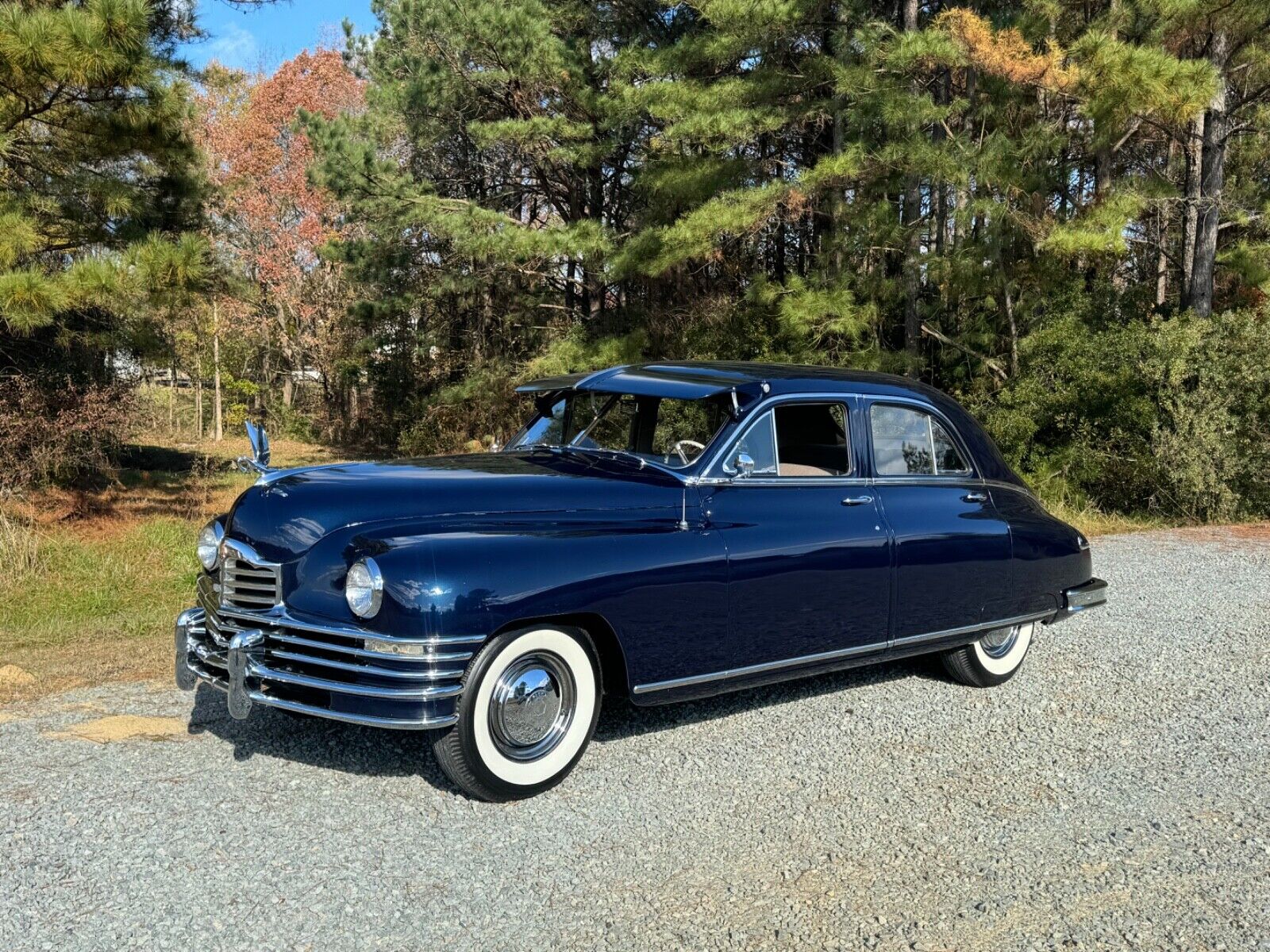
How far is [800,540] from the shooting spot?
16.4 ft

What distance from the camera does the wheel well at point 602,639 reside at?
4.30 m

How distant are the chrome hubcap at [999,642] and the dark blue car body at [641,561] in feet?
0.83

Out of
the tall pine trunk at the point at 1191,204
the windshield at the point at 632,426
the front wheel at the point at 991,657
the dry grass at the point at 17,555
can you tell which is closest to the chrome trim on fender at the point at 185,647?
the windshield at the point at 632,426

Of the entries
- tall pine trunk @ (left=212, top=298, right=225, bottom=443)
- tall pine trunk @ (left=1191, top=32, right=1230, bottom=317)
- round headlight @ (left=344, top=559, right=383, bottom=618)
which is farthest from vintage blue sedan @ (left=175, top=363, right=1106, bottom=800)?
tall pine trunk @ (left=212, top=298, right=225, bottom=443)

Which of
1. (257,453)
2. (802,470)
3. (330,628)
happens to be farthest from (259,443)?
(802,470)

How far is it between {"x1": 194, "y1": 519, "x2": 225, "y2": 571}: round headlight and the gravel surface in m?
0.86

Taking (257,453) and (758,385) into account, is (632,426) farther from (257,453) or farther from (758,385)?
(257,453)

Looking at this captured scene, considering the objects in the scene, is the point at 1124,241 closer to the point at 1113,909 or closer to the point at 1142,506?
the point at 1142,506

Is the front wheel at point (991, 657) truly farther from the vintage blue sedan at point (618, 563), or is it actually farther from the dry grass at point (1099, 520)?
the dry grass at point (1099, 520)

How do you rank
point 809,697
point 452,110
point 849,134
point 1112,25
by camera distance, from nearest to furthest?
point 809,697, point 1112,25, point 849,134, point 452,110

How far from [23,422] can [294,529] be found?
951 centimetres

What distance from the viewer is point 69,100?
11398mm

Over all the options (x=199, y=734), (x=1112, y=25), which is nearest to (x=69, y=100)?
(x=199, y=734)

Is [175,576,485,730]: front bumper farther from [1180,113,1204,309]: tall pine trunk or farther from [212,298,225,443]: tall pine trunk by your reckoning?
[212,298,225,443]: tall pine trunk
